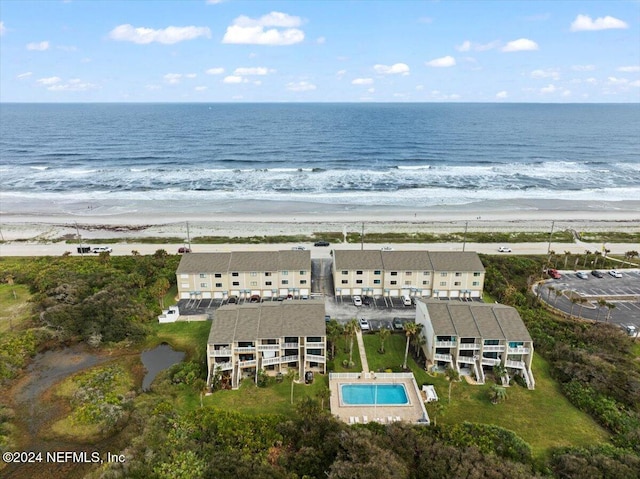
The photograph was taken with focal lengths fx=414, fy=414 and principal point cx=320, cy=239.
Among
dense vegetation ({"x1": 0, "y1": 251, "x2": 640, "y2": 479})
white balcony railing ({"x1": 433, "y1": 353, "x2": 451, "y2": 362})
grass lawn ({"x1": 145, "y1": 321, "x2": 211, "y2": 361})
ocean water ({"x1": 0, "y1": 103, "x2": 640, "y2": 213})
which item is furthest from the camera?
ocean water ({"x1": 0, "y1": 103, "x2": 640, "y2": 213})

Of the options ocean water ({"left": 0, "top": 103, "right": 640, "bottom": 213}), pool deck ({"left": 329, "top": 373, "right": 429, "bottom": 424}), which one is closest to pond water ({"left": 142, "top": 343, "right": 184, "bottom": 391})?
pool deck ({"left": 329, "top": 373, "right": 429, "bottom": 424})

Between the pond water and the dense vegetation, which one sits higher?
the dense vegetation

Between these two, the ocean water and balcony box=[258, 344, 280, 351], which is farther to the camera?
the ocean water

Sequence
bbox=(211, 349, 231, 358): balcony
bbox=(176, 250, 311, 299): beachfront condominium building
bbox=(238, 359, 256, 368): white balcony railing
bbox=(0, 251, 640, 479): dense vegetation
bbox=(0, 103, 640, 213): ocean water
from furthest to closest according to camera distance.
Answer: bbox=(0, 103, 640, 213): ocean water, bbox=(176, 250, 311, 299): beachfront condominium building, bbox=(238, 359, 256, 368): white balcony railing, bbox=(211, 349, 231, 358): balcony, bbox=(0, 251, 640, 479): dense vegetation

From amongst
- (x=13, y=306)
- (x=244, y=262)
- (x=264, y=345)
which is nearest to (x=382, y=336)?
(x=264, y=345)

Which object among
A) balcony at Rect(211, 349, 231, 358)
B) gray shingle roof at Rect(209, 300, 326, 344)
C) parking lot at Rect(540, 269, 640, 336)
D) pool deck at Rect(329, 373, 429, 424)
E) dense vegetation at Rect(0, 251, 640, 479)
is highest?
gray shingle roof at Rect(209, 300, 326, 344)

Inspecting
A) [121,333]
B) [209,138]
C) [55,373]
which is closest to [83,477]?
[55,373]

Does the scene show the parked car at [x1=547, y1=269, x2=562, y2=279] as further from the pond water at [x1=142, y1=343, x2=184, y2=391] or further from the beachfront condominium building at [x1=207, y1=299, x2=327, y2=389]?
the pond water at [x1=142, y1=343, x2=184, y2=391]
